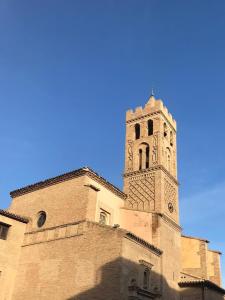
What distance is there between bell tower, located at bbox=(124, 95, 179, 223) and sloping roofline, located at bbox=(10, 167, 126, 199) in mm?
1434

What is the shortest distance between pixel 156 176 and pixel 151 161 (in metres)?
1.31

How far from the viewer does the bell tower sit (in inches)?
949

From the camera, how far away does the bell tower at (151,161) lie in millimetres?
24116

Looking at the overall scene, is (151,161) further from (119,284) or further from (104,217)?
(119,284)

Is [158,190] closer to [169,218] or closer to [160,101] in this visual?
[169,218]

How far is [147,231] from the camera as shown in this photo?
22172 millimetres

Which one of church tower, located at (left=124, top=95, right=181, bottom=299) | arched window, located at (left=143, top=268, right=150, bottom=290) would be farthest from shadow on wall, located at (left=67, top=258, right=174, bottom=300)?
church tower, located at (left=124, top=95, right=181, bottom=299)

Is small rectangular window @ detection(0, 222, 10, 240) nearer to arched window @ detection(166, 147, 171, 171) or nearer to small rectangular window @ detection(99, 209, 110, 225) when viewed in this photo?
small rectangular window @ detection(99, 209, 110, 225)

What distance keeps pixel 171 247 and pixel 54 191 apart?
7.61 metres

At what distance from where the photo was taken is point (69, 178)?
21953 millimetres

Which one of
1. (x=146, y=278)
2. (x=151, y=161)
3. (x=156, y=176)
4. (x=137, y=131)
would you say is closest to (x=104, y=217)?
(x=146, y=278)

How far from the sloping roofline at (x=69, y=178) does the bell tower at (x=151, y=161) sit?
143 centimetres

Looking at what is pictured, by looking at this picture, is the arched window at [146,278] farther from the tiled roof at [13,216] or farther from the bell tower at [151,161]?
the tiled roof at [13,216]

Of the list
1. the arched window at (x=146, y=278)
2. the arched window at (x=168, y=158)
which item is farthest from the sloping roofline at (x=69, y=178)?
the arched window at (x=146, y=278)
